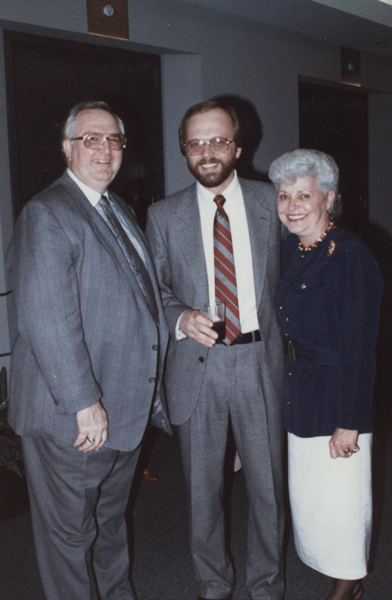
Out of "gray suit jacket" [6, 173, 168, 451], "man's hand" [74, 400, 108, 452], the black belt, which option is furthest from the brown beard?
"man's hand" [74, 400, 108, 452]

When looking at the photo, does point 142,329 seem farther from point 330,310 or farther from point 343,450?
point 343,450

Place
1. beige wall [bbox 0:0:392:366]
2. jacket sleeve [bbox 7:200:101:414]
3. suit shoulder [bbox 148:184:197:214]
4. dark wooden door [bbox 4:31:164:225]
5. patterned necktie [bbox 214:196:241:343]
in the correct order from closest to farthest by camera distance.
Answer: jacket sleeve [bbox 7:200:101:414], patterned necktie [bbox 214:196:241:343], suit shoulder [bbox 148:184:197:214], beige wall [bbox 0:0:392:366], dark wooden door [bbox 4:31:164:225]

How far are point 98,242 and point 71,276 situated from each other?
0.16 m

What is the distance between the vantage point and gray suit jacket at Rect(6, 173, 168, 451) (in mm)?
1815

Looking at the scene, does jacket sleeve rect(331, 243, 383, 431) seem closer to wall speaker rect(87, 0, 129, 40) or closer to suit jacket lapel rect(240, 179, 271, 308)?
suit jacket lapel rect(240, 179, 271, 308)

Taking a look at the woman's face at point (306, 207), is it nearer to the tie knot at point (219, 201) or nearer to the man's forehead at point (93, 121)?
the tie knot at point (219, 201)

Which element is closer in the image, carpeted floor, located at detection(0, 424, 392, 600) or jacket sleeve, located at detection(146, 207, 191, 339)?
jacket sleeve, located at detection(146, 207, 191, 339)

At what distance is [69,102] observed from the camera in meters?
4.31

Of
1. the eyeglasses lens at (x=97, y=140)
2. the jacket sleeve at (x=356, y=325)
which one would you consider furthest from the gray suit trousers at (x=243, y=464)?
the eyeglasses lens at (x=97, y=140)

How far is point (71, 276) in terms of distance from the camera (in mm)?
1859

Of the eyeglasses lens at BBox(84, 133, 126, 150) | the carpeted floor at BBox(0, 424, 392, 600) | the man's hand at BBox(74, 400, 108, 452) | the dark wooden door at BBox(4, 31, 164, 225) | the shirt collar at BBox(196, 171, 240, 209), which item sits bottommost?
the carpeted floor at BBox(0, 424, 392, 600)

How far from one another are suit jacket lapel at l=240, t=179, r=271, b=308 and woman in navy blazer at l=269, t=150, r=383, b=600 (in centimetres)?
10

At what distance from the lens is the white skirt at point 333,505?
204 cm

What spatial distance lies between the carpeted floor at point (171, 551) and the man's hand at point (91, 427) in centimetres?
96
